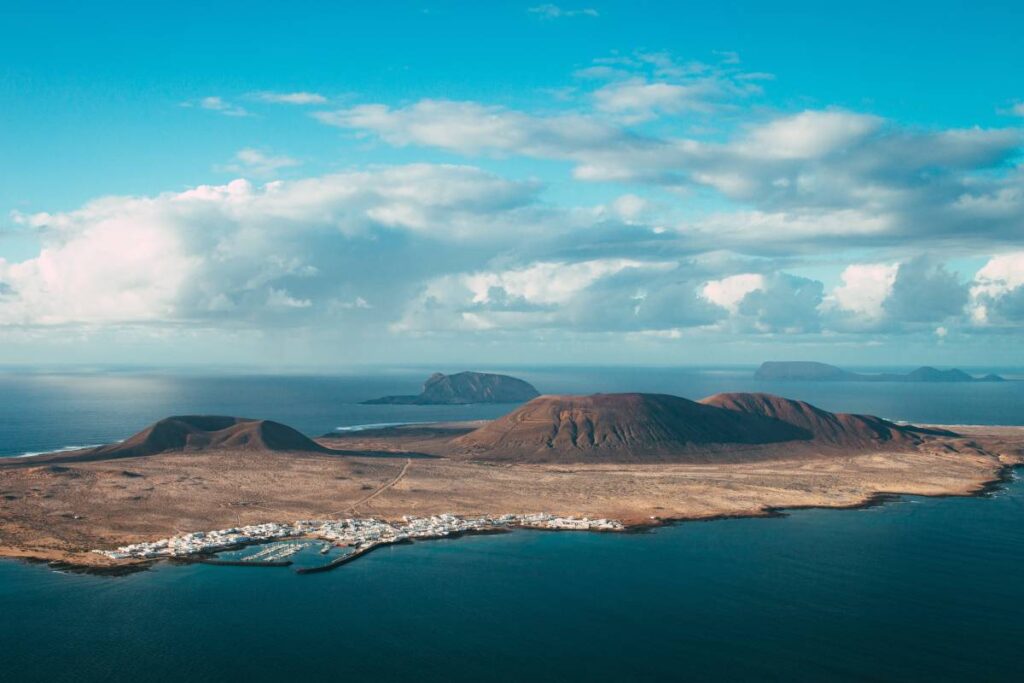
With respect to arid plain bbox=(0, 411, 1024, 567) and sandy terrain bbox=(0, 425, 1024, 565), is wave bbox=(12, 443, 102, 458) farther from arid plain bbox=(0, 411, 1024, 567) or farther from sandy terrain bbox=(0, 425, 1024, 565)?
sandy terrain bbox=(0, 425, 1024, 565)

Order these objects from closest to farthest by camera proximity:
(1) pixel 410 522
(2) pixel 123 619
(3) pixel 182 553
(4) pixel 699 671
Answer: (4) pixel 699 671 → (2) pixel 123 619 → (3) pixel 182 553 → (1) pixel 410 522

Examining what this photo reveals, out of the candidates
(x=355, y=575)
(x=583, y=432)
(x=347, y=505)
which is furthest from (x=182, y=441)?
(x=355, y=575)

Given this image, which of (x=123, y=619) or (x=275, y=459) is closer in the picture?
(x=123, y=619)

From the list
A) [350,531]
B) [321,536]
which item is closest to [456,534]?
[350,531]

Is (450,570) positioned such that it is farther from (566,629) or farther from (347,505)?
(347,505)

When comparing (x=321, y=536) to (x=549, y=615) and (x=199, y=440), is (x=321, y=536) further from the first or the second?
(x=199, y=440)

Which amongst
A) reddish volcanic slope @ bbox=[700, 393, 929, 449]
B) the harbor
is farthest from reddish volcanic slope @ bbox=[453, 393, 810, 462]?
the harbor

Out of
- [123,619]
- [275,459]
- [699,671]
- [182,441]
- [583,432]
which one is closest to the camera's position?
[699,671]
